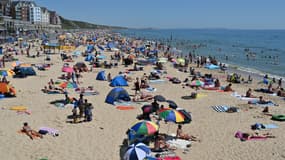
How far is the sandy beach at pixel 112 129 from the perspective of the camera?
955cm

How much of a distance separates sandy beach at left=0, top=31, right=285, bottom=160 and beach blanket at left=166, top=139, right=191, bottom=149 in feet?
0.70

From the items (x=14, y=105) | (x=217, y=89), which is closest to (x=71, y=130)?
(x=14, y=105)

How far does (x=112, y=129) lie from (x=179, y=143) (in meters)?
2.60

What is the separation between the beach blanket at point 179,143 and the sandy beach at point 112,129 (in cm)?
21

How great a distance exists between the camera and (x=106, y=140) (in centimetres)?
1058

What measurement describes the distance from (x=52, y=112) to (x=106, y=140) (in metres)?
3.84

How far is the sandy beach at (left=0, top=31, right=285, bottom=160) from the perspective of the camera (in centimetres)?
955

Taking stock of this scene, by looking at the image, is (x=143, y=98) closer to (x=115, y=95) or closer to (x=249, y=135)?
(x=115, y=95)

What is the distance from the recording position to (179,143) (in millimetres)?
10406

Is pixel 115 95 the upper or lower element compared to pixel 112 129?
upper

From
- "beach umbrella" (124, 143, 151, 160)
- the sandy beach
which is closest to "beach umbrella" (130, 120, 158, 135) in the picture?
the sandy beach

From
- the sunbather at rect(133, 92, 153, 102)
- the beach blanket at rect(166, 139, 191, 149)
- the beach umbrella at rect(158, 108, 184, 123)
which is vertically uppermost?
the beach umbrella at rect(158, 108, 184, 123)

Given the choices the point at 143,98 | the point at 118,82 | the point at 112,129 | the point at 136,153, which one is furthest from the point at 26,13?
the point at 136,153

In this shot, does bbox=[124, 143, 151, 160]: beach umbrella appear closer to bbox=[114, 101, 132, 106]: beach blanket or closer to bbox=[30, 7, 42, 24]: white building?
bbox=[114, 101, 132, 106]: beach blanket
